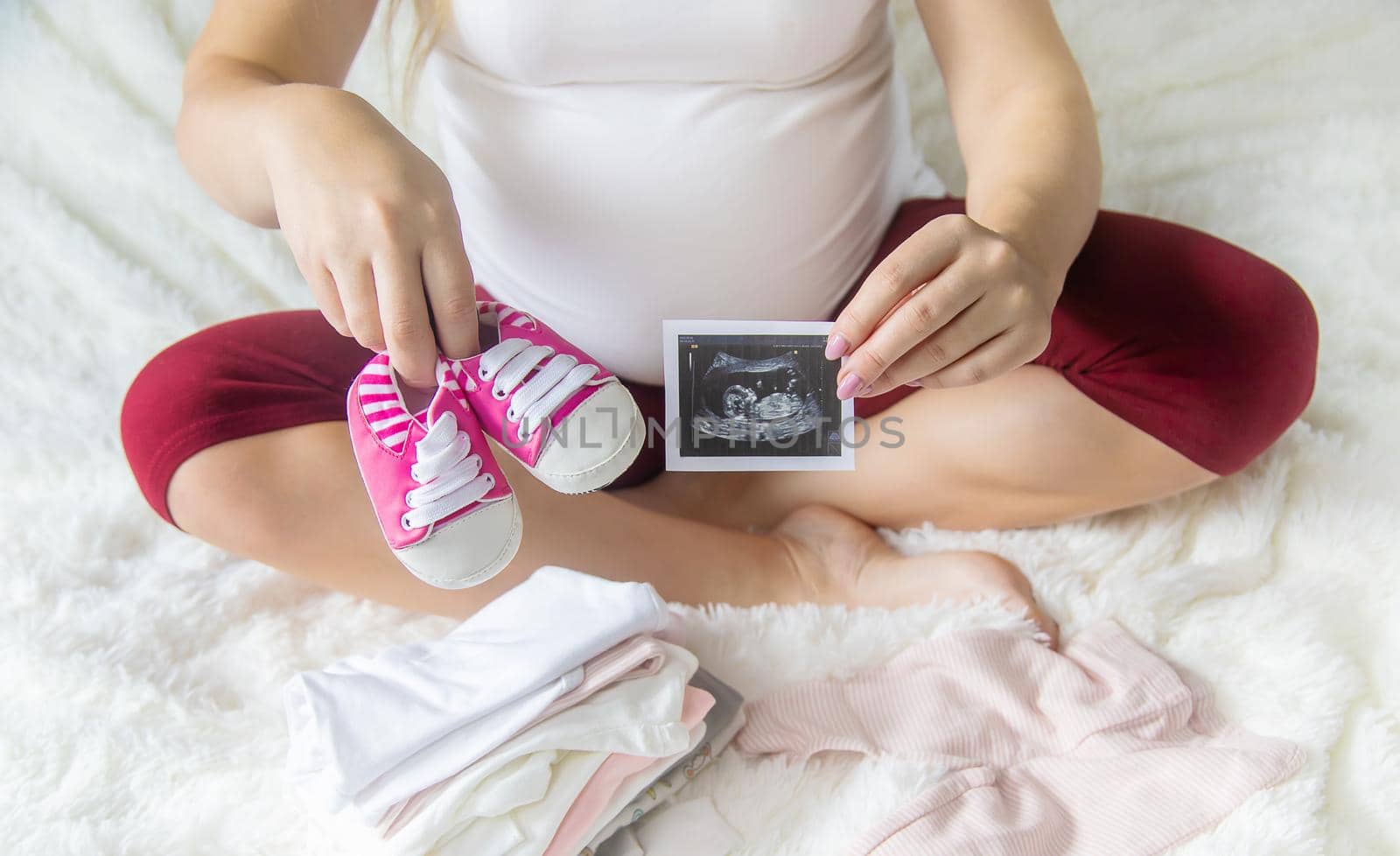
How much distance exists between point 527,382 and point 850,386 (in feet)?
0.59

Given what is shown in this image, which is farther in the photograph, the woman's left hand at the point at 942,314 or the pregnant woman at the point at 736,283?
the pregnant woman at the point at 736,283

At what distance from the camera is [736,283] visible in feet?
2.17

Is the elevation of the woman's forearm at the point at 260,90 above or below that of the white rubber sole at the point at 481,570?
above

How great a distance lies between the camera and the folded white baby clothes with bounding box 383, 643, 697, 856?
58 centimetres

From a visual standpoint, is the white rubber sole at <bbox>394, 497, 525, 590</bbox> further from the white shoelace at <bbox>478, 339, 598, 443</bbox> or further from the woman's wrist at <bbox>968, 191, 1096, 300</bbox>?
the woman's wrist at <bbox>968, 191, 1096, 300</bbox>

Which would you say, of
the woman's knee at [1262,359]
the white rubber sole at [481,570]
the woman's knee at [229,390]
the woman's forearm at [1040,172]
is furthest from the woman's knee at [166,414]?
the woman's knee at [1262,359]

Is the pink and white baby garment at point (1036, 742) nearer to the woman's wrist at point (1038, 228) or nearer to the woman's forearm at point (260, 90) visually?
the woman's wrist at point (1038, 228)

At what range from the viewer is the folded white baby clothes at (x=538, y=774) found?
1.92 ft

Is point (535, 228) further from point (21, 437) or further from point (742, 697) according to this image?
point (21, 437)

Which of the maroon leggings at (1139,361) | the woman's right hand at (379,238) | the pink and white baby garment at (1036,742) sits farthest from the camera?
the maroon leggings at (1139,361)

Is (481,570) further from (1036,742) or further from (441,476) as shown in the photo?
(1036,742)

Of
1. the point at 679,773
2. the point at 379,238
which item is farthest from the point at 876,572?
the point at 379,238

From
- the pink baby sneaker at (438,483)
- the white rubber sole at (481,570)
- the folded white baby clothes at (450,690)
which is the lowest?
the folded white baby clothes at (450,690)

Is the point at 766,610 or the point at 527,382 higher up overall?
the point at 527,382
